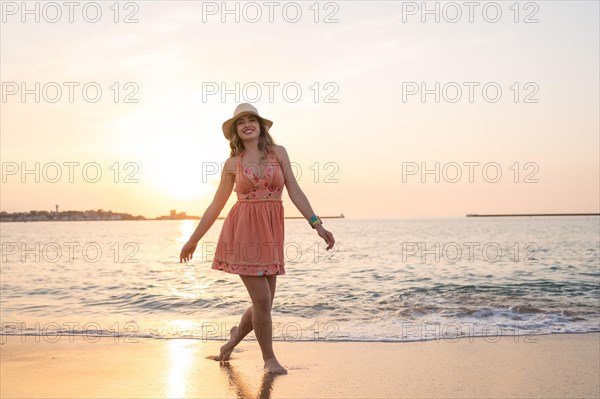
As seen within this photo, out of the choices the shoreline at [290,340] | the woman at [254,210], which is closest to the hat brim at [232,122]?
the woman at [254,210]

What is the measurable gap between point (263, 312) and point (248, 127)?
4.39ft

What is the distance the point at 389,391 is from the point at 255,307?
1.11m

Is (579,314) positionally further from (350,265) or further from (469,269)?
(350,265)

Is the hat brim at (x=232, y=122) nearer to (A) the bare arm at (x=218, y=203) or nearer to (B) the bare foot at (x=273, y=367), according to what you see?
(A) the bare arm at (x=218, y=203)

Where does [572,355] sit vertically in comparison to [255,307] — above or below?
below

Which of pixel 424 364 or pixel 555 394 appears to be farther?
pixel 424 364

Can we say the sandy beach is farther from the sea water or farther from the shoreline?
the sea water

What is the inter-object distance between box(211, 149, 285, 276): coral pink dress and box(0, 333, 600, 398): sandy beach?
2.73 feet

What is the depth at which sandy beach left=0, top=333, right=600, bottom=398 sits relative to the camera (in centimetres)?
431

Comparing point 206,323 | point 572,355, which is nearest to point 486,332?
point 572,355

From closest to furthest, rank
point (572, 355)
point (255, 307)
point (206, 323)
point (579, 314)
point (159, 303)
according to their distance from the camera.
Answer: point (255, 307)
point (572, 355)
point (206, 323)
point (579, 314)
point (159, 303)

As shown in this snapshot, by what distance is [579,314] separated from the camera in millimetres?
8562

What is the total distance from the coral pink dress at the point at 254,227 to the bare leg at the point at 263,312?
12cm

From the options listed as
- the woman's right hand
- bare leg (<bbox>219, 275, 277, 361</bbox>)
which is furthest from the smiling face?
bare leg (<bbox>219, 275, 277, 361</bbox>)
